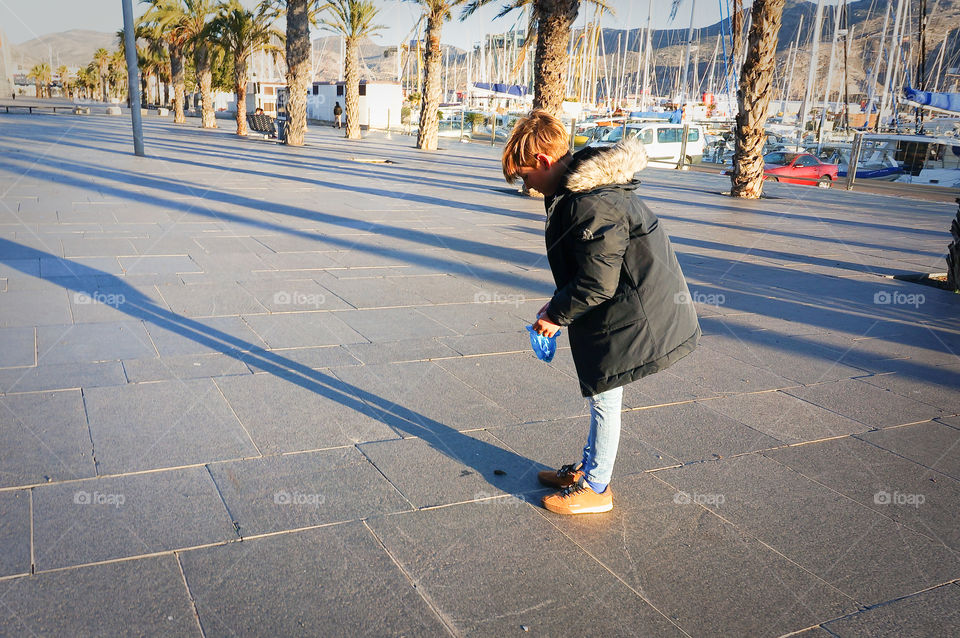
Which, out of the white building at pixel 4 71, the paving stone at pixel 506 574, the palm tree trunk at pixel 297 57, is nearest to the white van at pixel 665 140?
the palm tree trunk at pixel 297 57

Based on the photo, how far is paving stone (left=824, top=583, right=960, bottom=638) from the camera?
243cm

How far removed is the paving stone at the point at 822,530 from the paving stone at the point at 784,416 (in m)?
0.45

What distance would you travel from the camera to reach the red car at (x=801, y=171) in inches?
915

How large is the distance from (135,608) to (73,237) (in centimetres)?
656

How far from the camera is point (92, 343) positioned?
15.4 feet

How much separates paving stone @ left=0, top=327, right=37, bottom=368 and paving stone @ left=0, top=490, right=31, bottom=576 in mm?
1619

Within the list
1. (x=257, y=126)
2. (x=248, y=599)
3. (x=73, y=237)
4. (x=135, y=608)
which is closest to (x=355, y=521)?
(x=248, y=599)

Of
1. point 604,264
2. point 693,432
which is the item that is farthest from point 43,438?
point 693,432

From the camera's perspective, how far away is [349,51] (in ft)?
97.6

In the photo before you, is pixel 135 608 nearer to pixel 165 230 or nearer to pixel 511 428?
pixel 511 428

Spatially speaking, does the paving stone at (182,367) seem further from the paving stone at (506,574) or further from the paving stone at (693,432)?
the paving stone at (693,432)

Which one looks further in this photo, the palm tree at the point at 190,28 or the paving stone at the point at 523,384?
the palm tree at the point at 190,28

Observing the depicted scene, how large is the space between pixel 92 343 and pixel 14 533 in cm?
226

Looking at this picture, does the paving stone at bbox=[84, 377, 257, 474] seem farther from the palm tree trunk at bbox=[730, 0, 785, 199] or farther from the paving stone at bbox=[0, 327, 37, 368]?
the palm tree trunk at bbox=[730, 0, 785, 199]
